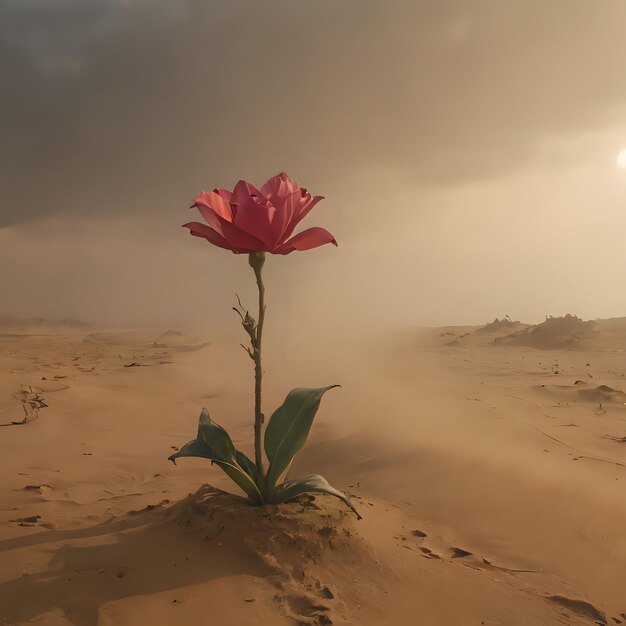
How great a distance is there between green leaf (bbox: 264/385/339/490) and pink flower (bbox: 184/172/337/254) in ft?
2.31

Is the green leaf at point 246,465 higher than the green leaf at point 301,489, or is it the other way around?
the green leaf at point 246,465

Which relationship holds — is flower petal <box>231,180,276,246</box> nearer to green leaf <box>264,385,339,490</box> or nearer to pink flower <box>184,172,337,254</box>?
pink flower <box>184,172,337,254</box>

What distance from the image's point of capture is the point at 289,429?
94.1 inches

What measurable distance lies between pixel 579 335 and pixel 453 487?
1361 cm

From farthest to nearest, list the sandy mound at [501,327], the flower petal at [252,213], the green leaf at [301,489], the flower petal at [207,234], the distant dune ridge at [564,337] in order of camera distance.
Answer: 1. the sandy mound at [501,327]
2. the distant dune ridge at [564,337]
3. the green leaf at [301,489]
4. the flower petal at [207,234]
5. the flower petal at [252,213]

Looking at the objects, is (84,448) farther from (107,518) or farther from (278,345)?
(278,345)

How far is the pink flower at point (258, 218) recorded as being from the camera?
194 centimetres

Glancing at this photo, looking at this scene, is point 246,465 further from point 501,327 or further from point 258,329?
point 501,327

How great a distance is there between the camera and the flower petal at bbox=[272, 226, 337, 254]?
204 centimetres

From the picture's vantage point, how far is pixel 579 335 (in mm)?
14852

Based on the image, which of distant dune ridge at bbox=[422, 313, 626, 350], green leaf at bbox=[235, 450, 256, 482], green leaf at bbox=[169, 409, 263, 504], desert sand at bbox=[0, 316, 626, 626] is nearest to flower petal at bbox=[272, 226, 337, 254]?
green leaf at bbox=[169, 409, 263, 504]

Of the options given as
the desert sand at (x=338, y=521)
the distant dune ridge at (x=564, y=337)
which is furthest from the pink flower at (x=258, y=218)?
the distant dune ridge at (x=564, y=337)

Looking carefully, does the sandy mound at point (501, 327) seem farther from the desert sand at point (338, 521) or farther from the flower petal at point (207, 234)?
the flower petal at point (207, 234)

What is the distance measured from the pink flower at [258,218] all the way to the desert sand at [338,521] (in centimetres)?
119
